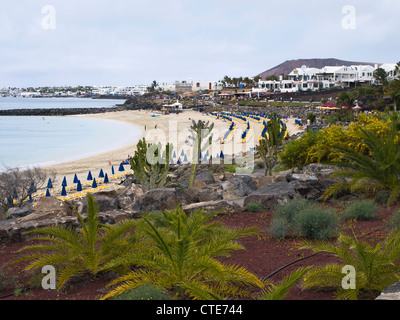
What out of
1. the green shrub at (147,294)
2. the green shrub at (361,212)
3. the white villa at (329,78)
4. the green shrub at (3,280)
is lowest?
the green shrub at (3,280)

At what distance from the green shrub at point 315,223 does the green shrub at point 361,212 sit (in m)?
1.10

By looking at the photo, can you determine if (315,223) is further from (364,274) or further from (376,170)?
(376,170)

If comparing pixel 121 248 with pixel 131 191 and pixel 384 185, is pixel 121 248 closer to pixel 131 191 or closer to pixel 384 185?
pixel 131 191

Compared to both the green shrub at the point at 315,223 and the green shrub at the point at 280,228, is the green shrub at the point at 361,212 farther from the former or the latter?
the green shrub at the point at 280,228

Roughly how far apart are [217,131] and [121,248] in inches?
1710

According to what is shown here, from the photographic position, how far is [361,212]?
7414mm

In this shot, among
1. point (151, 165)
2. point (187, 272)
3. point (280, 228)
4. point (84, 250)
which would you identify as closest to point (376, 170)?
point (280, 228)

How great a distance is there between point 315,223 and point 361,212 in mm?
1567

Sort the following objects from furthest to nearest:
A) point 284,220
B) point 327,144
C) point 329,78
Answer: point 329,78, point 327,144, point 284,220

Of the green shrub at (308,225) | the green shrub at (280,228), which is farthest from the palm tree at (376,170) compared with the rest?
the green shrub at (280,228)

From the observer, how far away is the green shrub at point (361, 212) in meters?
7.41

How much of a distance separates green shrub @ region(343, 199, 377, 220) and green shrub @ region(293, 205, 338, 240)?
110 cm
